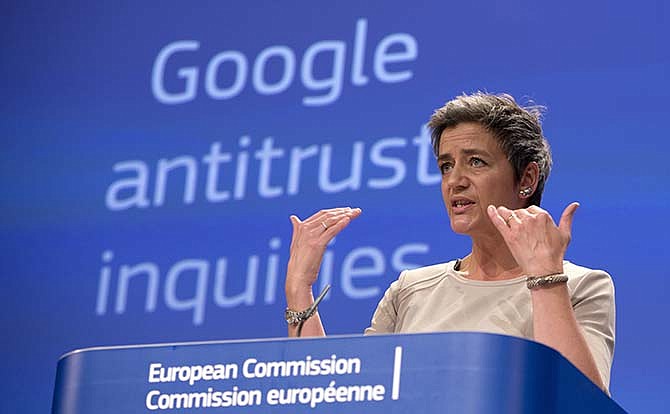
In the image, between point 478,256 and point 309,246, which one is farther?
point 478,256

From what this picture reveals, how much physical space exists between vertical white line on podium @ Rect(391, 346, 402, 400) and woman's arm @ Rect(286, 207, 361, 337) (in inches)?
31.3

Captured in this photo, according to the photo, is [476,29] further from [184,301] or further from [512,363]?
[512,363]

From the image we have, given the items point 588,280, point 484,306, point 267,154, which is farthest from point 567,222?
point 267,154

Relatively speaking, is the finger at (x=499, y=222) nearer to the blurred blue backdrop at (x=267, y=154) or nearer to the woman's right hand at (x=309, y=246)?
the woman's right hand at (x=309, y=246)

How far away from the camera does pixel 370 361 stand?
1747 mm

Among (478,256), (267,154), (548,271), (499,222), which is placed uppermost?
(267,154)

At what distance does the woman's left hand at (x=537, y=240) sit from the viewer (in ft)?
7.09

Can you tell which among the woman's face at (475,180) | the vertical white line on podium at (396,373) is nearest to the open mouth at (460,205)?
the woman's face at (475,180)

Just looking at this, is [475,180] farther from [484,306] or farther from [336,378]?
[336,378]

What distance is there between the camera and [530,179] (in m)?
2.71

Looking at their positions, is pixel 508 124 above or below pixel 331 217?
above

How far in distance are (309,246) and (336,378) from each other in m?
0.83

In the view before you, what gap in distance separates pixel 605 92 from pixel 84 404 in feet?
7.26

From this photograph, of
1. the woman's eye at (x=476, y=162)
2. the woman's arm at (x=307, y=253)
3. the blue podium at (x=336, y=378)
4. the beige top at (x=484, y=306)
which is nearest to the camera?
the blue podium at (x=336, y=378)
